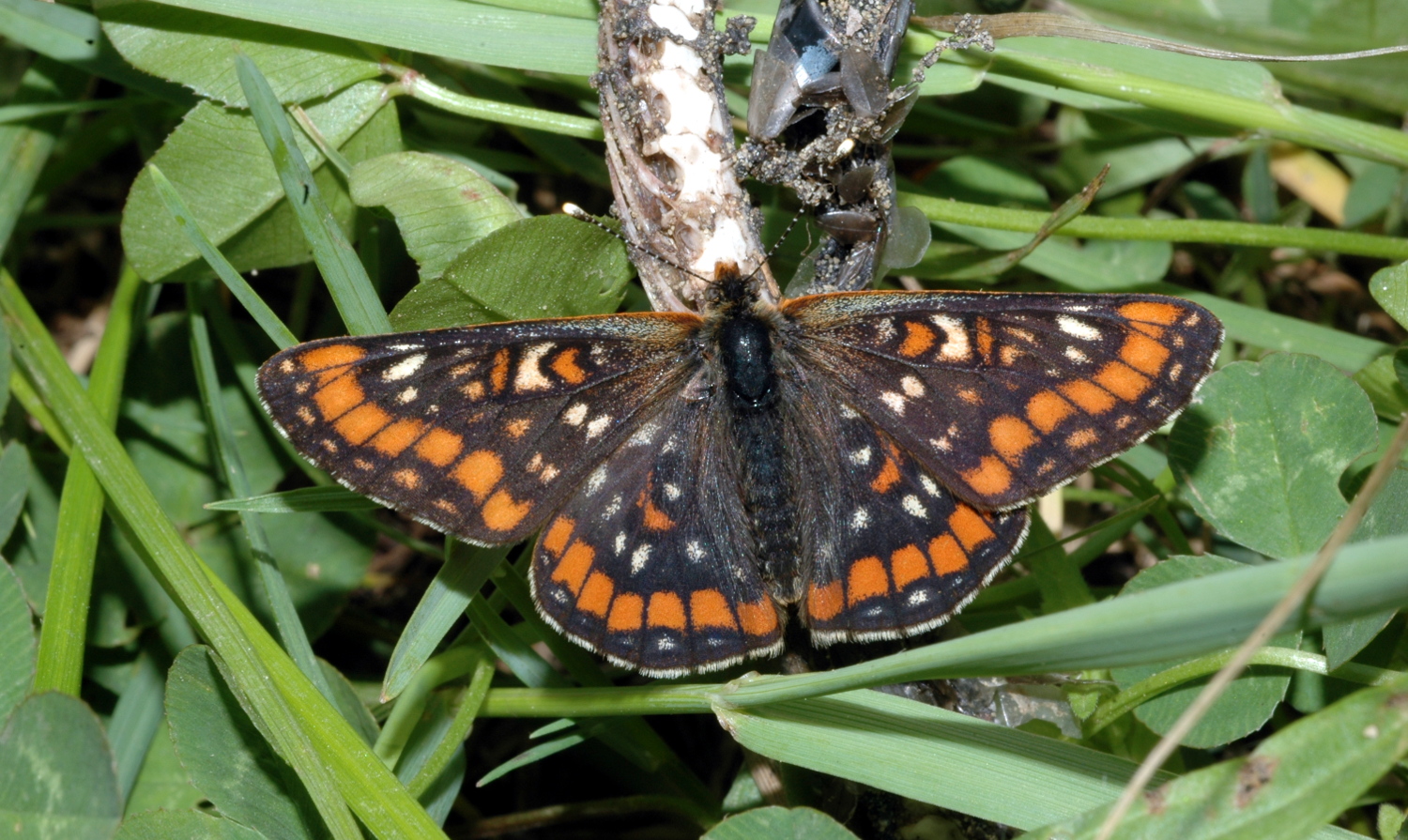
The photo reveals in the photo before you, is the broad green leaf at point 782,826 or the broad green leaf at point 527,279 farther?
the broad green leaf at point 527,279

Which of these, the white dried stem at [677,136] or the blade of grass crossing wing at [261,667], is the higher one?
the white dried stem at [677,136]

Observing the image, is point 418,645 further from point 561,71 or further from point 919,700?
point 561,71

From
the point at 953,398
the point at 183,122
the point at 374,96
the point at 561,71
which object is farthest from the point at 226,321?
the point at 953,398

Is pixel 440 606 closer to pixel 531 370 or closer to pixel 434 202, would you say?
pixel 531 370

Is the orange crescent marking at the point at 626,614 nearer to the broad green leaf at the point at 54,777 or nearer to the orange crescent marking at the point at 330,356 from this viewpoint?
the orange crescent marking at the point at 330,356

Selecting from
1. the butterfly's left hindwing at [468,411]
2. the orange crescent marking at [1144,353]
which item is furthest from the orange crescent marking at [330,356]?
the orange crescent marking at [1144,353]

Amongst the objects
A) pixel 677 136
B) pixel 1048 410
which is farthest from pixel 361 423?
pixel 1048 410
